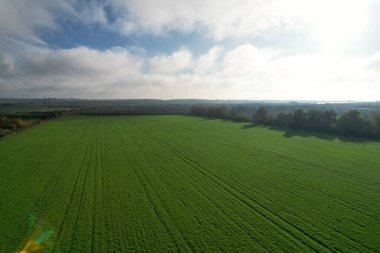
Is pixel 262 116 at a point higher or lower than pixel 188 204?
higher

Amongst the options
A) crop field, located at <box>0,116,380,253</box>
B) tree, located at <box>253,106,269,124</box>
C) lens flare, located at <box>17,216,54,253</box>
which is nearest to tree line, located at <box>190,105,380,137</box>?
tree, located at <box>253,106,269,124</box>

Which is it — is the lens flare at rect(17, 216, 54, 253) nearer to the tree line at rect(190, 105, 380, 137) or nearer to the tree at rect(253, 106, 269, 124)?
the tree line at rect(190, 105, 380, 137)

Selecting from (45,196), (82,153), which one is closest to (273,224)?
(45,196)

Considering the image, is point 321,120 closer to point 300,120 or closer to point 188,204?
point 300,120

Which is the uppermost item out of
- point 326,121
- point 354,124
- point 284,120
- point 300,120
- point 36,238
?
point 326,121

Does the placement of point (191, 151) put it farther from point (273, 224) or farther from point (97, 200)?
point (273, 224)

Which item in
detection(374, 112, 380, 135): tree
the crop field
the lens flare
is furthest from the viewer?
detection(374, 112, 380, 135): tree

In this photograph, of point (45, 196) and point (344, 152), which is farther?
point (344, 152)

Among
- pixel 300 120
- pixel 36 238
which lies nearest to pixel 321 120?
pixel 300 120
